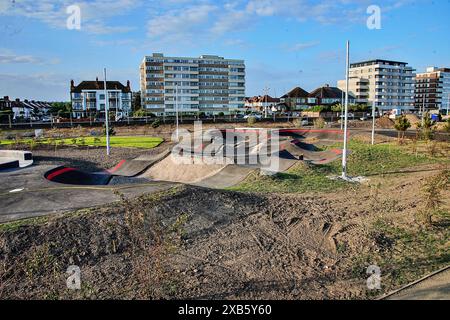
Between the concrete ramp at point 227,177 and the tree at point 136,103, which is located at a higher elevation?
the tree at point 136,103

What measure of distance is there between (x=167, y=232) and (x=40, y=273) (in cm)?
301

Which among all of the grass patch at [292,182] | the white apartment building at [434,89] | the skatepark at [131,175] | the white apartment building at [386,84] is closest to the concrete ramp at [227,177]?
the skatepark at [131,175]

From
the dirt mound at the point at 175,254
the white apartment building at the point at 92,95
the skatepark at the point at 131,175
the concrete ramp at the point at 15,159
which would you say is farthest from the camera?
the white apartment building at the point at 92,95

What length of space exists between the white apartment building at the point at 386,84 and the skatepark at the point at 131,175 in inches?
3713

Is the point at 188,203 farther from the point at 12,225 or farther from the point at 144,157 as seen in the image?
the point at 144,157

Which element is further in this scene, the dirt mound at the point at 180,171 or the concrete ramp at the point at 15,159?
the concrete ramp at the point at 15,159

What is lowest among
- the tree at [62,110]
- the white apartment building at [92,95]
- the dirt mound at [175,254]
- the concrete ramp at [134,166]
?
the dirt mound at [175,254]

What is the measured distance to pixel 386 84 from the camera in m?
119

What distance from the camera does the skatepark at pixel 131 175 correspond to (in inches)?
502

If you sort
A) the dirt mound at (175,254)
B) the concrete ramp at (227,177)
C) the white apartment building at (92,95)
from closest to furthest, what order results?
the dirt mound at (175,254) → the concrete ramp at (227,177) → the white apartment building at (92,95)

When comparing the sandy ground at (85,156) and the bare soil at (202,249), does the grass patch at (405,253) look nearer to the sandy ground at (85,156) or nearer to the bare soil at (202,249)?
the bare soil at (202,249)

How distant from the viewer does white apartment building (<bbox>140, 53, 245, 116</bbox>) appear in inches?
4085

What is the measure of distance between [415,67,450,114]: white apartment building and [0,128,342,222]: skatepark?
13006 cm
